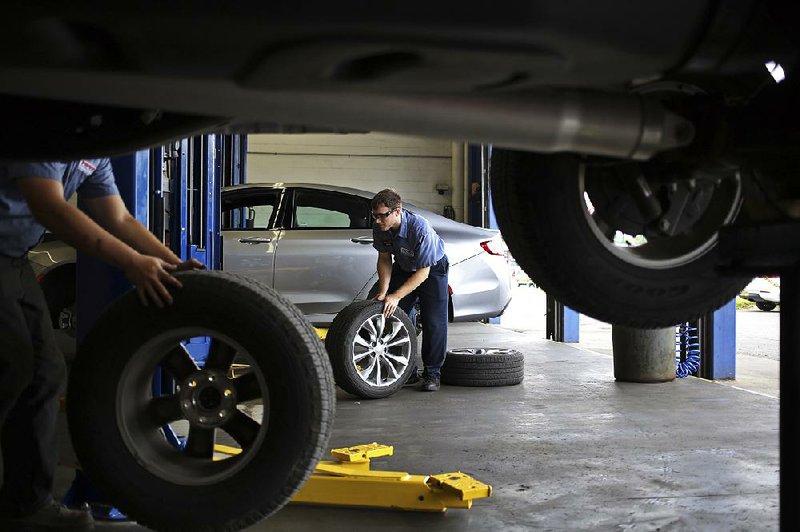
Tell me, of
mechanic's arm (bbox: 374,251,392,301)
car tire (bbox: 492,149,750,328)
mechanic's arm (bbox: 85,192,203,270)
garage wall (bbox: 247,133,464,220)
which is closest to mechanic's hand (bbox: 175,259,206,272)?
mechanic's arm (bbox: 85,192,203,270)

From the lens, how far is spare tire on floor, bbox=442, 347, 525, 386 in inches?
196

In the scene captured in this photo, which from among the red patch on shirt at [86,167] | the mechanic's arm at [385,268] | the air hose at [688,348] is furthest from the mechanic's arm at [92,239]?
the air hose at [688,348]

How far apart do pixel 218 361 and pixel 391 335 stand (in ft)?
9.15

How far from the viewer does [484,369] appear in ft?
16.4

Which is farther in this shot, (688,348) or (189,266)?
(688,348)

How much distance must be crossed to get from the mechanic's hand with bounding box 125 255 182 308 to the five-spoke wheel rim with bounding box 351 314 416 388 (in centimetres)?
272

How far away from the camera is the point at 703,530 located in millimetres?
2314

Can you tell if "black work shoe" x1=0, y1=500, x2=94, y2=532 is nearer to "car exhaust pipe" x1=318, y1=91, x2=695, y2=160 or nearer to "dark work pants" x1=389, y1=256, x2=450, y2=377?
"car exhaust pipe" x1=318, y1=91, x2=695, y2=160

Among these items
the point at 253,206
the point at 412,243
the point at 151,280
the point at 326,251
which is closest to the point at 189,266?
the point at 151,280

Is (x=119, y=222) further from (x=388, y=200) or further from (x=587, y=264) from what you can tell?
(x=388, y=200)

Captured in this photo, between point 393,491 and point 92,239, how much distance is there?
1.25 m

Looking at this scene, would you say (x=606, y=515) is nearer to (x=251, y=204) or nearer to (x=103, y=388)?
(x=103, y=388)

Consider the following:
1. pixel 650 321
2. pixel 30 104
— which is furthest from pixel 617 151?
pixel 30 104

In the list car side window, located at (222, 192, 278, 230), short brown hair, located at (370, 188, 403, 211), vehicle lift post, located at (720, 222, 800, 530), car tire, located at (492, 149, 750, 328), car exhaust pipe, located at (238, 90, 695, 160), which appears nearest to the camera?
car exhaust pipe, located at (238, 90, 695, 160)
